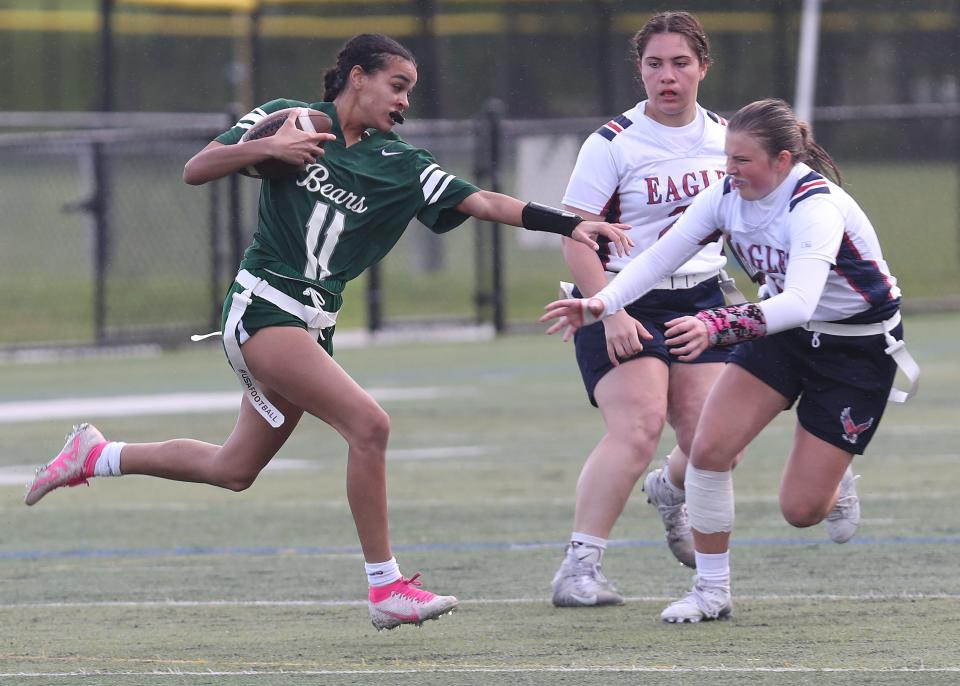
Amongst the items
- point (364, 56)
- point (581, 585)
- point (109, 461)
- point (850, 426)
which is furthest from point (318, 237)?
point (850, 426)

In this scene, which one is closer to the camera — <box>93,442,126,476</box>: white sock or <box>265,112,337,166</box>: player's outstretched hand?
<box>265,112,337,166</box>: player's outstretched hand

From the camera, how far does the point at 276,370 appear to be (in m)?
5.67

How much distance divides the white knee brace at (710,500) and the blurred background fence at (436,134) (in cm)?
1077

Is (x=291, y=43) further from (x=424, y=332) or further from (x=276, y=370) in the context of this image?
(x=276, y=370)

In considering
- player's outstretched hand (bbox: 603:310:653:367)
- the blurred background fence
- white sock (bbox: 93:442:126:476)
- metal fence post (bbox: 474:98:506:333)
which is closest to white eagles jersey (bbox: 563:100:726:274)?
player's outstretched hand (bbox: 603:310:653:367)

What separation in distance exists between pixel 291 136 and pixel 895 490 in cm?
428

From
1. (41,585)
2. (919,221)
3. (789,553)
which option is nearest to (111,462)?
(41,585)

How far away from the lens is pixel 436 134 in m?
17.9

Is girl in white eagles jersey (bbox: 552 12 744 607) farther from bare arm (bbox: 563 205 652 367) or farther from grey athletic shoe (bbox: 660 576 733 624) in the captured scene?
grey athletic shoe (bbox: 660 576 733 624)

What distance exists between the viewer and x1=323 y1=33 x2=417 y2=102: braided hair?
5.81 m

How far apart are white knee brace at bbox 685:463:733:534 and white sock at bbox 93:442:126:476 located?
198 centimetres

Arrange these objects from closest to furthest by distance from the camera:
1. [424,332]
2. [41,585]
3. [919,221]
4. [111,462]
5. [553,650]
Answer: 1. [553,650]
2. [111,462]
3. [41,585]
4. [424,332]
5. [919,221]

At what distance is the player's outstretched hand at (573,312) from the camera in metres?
5.42

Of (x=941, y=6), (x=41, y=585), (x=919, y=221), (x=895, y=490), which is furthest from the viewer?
(x=941, y=6)
